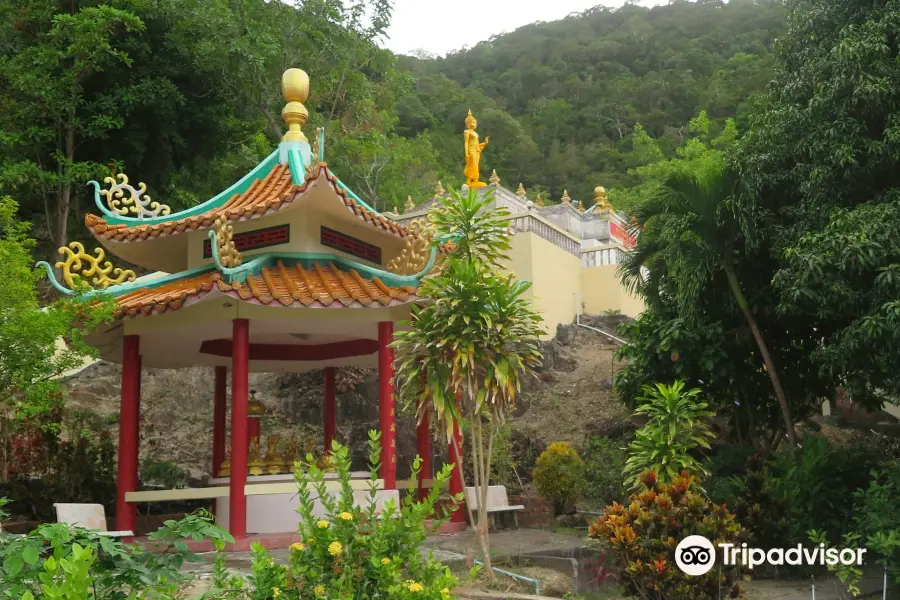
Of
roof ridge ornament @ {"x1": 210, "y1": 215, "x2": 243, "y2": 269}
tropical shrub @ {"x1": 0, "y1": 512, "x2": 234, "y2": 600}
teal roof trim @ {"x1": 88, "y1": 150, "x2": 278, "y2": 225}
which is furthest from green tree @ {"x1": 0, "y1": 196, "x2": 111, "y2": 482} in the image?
tropical shrub @ {"x1": 0, "y1": 512, "x2": 234, "y2": 600}

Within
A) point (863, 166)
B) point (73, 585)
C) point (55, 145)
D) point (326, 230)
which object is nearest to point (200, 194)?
point (55, 145)

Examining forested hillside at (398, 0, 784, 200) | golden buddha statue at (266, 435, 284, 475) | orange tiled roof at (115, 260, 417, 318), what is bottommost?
golden buddha statue at (266, 435, 284, 475)

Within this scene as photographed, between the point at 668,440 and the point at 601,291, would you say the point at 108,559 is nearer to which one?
the point at 668,440

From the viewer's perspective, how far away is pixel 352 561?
4.82m

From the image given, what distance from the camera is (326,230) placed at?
448 inches

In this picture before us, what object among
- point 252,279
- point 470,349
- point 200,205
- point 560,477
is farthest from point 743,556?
point 200,205

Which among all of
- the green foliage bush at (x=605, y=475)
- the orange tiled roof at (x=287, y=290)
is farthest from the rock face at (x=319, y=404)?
the orange tiled roof at (x=287, y=290)

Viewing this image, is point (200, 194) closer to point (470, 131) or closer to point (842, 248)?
point (470, 131)

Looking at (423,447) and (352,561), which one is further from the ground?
(423,447)

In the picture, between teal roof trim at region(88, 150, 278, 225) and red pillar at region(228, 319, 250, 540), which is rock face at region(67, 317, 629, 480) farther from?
red pillar at region(228, 319, 250, 540)

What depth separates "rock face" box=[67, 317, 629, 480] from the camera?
18.3 meters

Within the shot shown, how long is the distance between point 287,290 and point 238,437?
5.77ft

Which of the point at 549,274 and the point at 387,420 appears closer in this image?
the point at 387,420

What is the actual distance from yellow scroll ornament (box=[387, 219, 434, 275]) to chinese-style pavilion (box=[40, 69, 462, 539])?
2 centimetres
